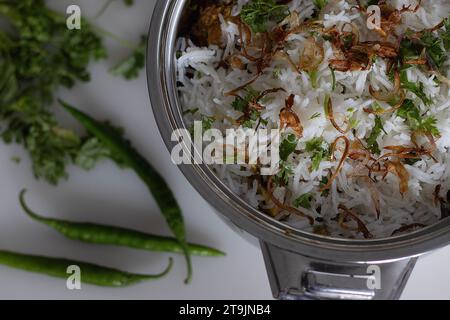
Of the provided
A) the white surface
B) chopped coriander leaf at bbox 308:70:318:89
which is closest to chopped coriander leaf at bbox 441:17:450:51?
chopped coriander leaf at bbox 308:70:318:89

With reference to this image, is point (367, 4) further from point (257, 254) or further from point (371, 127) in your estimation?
point (257, 254)

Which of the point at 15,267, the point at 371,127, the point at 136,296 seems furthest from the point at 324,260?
the point at 15,267

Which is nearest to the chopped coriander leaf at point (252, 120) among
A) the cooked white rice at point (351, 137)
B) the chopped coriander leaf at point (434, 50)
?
the cooked white rice at point (351, 137)

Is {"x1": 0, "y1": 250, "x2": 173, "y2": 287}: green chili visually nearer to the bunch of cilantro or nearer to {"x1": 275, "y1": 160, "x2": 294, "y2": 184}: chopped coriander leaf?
the bunch of cilantro

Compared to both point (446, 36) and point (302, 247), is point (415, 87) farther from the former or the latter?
point (302, 247)

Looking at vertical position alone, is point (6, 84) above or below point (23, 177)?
above

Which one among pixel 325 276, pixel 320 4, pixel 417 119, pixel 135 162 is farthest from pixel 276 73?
pixel 135 162

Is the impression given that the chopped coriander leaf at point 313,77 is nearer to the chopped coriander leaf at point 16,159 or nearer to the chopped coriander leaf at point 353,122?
the chopped coriander leaf at point 353,122
